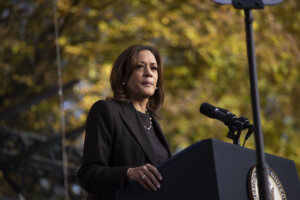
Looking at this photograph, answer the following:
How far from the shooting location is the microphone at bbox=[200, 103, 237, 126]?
2.43 meters

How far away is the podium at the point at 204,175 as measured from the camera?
1.94 m

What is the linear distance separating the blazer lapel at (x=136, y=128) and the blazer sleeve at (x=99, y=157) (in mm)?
94

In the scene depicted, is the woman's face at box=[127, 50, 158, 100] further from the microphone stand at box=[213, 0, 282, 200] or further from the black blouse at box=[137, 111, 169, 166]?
the microphone stand at box=[213, 0, 282, 200]

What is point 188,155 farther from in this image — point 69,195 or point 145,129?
point 69,195

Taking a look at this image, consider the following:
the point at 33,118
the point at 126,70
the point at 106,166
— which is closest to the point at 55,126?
the point at 33,118

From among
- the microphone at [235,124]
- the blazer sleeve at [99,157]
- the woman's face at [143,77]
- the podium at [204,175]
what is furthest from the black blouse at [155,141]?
the podium at [204,175]

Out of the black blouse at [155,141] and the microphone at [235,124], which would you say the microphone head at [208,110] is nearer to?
the microphone at [235,124]

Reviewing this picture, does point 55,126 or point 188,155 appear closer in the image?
point 188,155

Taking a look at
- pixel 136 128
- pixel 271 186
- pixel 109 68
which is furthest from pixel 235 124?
pixel 109 68

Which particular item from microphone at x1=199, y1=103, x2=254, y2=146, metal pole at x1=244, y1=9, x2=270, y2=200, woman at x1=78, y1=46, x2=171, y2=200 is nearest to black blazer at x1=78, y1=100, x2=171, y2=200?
woman at x1=78, y1=46, x2=171, y2=200

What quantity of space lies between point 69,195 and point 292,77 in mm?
4951

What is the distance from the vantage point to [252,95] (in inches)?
72.9

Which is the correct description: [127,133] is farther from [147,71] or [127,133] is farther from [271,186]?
[271,186]

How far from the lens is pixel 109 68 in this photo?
775 centimetres
